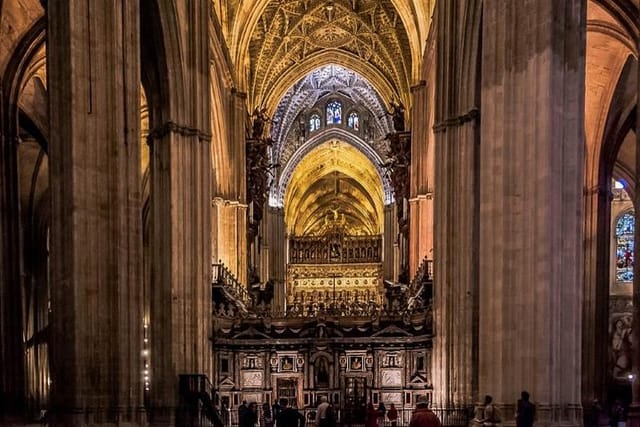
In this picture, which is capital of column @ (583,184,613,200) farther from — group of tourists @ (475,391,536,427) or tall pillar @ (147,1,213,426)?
group of tourists @ (475,391,536,427)

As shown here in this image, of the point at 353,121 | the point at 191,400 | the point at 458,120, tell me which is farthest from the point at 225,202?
the point at 353,121

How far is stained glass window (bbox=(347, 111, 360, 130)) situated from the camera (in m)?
48.9

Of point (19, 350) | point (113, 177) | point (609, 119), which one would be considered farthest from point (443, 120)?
point (19, 350)

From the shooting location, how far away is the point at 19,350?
18656 mm

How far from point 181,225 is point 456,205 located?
25.0ft

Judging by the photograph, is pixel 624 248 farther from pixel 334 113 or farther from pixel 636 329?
pixel 636 329

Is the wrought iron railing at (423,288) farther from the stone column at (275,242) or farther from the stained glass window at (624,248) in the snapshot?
the stone column at (275,242)

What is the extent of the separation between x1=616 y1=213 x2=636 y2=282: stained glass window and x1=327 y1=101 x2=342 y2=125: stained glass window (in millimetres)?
21050

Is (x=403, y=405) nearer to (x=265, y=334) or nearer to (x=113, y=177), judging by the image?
(x=265, y=334)

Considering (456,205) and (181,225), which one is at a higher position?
(456,205)

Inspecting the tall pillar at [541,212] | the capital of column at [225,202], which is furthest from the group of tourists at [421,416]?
the capital of column at [225,202]

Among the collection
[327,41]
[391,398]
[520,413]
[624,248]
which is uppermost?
[327,41]

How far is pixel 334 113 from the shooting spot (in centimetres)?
4900

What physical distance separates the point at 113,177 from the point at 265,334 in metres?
13.6
